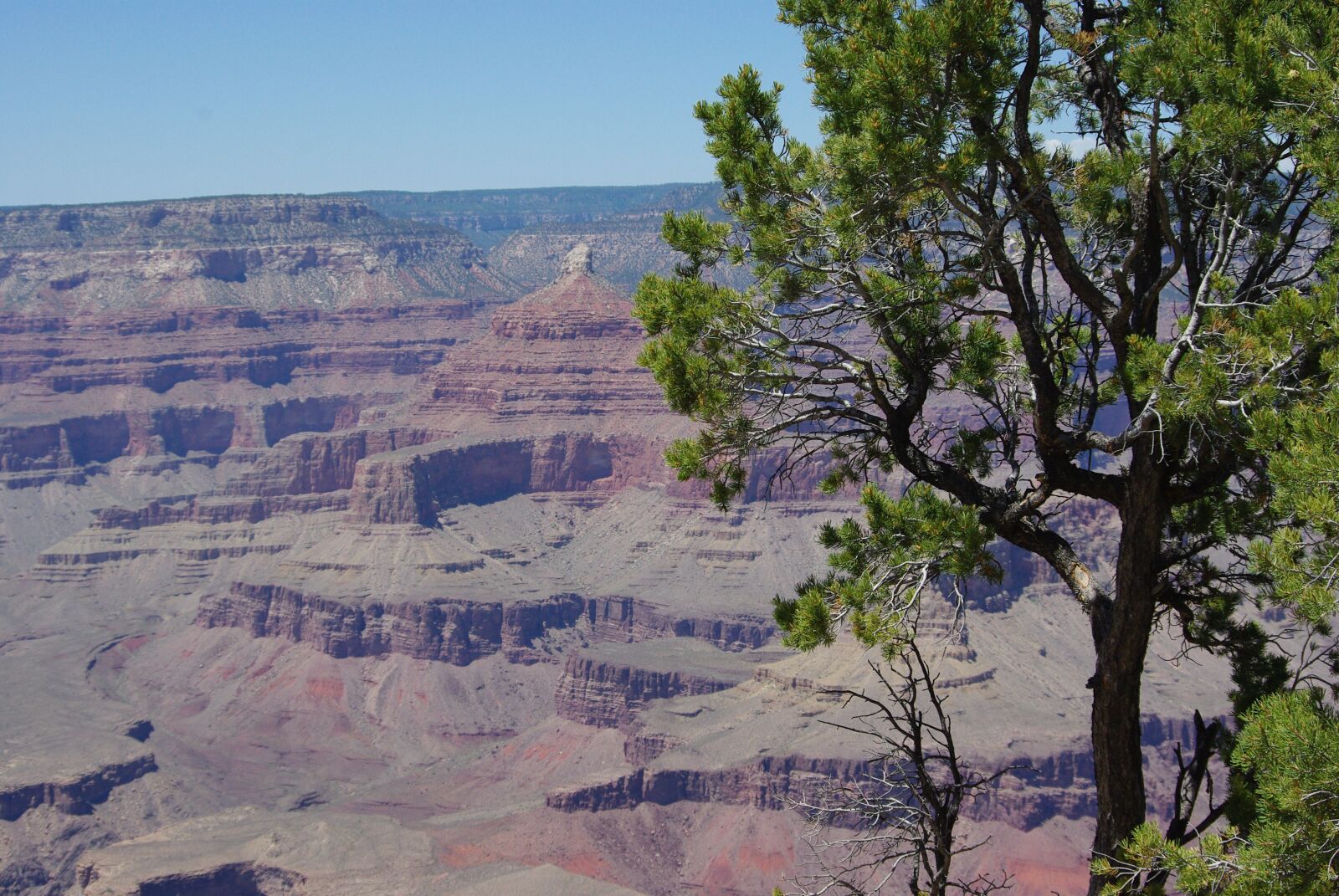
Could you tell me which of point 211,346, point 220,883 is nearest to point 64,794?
point 220,883

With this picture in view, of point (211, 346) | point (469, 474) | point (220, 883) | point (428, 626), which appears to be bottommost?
point (220, 883)

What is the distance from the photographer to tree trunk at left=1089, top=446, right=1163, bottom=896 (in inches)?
428

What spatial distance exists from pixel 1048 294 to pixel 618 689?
77153 mm

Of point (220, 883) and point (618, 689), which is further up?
point (618, 689)

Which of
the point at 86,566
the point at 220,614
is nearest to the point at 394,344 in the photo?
the point at 86,566

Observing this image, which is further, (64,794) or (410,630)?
(410,630)

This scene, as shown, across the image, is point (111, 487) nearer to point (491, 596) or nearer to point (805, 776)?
point (491, 596)

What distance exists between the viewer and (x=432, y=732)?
95.4 meters

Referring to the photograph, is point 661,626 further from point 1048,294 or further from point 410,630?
point 1048,294

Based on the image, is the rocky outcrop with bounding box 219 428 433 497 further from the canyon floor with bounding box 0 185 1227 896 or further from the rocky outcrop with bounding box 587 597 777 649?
the rocky outcrop with bounding box 587 597 777 649

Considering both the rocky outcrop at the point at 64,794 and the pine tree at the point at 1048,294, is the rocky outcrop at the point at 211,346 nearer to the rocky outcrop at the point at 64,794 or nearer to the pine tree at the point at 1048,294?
the rocky outcrop at the point at 64,794

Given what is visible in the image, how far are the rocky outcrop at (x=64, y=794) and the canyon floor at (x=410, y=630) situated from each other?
17 cm

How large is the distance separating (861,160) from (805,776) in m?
60.7

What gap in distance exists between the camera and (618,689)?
87.3m
